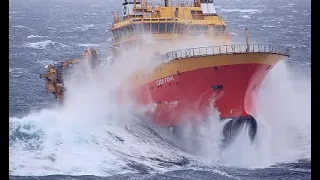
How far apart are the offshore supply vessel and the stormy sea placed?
0.55 metres

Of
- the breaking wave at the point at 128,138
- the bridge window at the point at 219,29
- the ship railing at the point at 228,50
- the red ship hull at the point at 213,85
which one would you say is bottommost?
the breaking wave at the point at 128,138

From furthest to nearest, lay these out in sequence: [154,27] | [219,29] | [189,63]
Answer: [219,29] → [154,27] → [189,63]

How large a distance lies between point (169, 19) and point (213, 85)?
164 inches

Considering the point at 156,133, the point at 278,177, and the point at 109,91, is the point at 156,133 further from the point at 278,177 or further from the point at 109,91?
the point at 278,177

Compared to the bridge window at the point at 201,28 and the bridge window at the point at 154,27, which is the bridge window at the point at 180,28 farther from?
the bridge window at the point at 154,27

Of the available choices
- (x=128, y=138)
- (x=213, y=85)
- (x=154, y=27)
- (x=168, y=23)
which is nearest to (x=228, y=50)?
(x=213, y=85)

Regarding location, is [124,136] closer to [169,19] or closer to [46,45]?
[169,19]

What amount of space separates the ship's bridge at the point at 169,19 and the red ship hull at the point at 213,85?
8.32ft

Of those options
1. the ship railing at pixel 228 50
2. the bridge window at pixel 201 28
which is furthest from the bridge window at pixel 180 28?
the ship railing at pixel 228 50

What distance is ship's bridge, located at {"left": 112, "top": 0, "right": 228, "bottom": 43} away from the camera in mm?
21188

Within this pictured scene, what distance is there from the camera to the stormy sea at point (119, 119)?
1519 cm

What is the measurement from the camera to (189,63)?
1847 cm

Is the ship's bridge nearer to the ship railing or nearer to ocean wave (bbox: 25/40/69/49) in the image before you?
the ship railing

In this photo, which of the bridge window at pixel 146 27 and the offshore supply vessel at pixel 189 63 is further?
the bridge window at pixel 146 27
